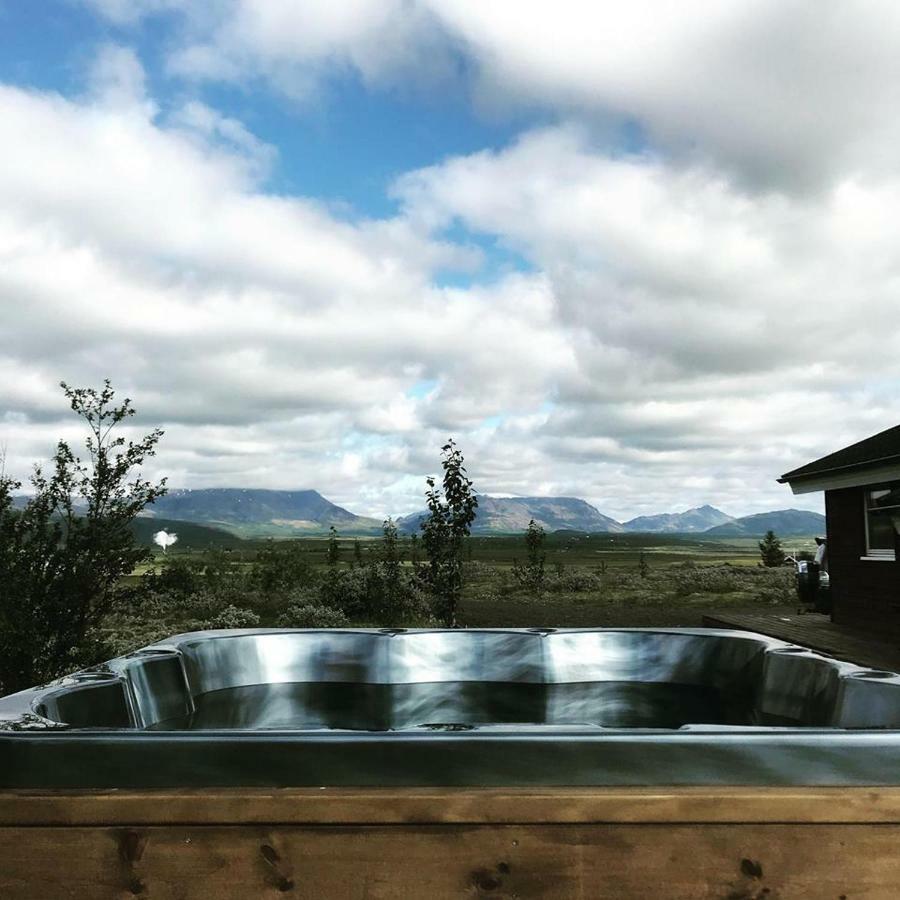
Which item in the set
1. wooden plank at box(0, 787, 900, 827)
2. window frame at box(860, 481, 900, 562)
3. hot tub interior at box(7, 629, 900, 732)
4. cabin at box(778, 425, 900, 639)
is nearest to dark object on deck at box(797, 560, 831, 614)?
cabin at box(778, 425, 900, 639)

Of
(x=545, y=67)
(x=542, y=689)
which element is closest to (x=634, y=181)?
(x=545, y=67)

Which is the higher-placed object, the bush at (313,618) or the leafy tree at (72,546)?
the leafy tree at (72,546)

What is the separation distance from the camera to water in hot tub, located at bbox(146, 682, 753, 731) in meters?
3.35

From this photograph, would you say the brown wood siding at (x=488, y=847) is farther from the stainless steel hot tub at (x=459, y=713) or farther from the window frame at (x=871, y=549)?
the window frame at (x=871, y=549)

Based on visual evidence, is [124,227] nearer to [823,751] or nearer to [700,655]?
[700,655]

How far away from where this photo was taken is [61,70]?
634 centimetres

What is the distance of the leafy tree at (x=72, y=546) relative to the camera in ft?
17.5

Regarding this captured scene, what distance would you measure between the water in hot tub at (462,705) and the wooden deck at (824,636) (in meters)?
3.94

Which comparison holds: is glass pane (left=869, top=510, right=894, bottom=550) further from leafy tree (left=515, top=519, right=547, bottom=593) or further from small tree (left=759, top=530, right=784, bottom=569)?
small tree (left=759, top=530, right=784, bottom=569)

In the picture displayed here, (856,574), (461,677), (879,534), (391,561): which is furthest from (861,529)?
(461,677)

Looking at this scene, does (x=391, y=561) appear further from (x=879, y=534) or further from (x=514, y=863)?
(x=514, y=863)

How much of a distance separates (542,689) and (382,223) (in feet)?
25.9

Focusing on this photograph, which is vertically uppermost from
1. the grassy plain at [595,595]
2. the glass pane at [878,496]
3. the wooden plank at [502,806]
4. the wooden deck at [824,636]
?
the glass pane at [878,496]

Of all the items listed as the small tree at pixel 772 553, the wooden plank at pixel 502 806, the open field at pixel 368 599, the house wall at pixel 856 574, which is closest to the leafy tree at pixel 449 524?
the open field at pixel 368 599
